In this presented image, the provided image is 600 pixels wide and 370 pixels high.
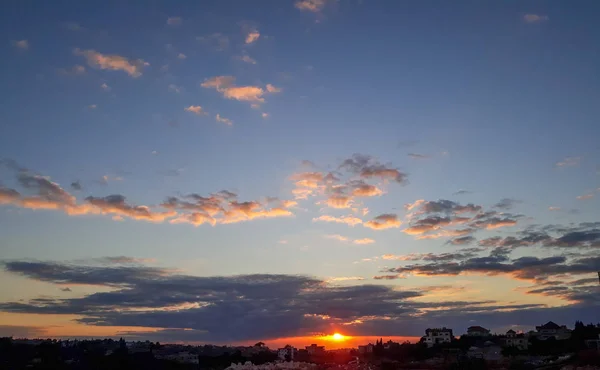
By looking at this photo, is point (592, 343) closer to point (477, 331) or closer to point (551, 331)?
point (551, 331)

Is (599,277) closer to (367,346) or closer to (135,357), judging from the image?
(135,357)

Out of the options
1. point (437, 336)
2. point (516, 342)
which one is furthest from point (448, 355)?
point (437, 336)

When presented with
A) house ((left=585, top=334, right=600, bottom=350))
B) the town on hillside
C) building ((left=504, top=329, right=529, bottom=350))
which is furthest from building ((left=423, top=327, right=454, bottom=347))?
house ((left=585, top=334, right=600, bottom=350))

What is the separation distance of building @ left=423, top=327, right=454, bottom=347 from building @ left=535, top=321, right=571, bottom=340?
50.0 feet

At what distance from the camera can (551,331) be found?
309 feet

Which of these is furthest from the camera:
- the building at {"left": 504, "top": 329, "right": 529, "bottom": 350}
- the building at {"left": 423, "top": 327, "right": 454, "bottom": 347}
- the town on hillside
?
the building at {"left": 423, "top": 327, "right": 454, "bottom": 347}

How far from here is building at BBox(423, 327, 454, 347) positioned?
Result: 331 feet

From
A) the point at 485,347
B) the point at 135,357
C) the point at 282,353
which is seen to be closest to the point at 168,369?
the point at 135,357

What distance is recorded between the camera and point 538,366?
54.1m

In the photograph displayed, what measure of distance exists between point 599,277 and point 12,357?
249ft

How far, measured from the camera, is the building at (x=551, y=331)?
287ft

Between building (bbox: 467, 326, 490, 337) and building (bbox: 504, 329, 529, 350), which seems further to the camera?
building (bbox: 467, 326, 490, 337)

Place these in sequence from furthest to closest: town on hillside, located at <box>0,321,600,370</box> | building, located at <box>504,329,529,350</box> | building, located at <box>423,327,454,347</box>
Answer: building, located at <box>423,327,454,347</box> < building, located at <box>504,329,529,350</box> < town on hillside, located at <box>0,321,600,370</box>

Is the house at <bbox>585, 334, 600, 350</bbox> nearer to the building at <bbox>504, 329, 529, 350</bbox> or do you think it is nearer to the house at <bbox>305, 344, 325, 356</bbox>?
the building at <bbox>504, 329, 529, 350</bbox>
